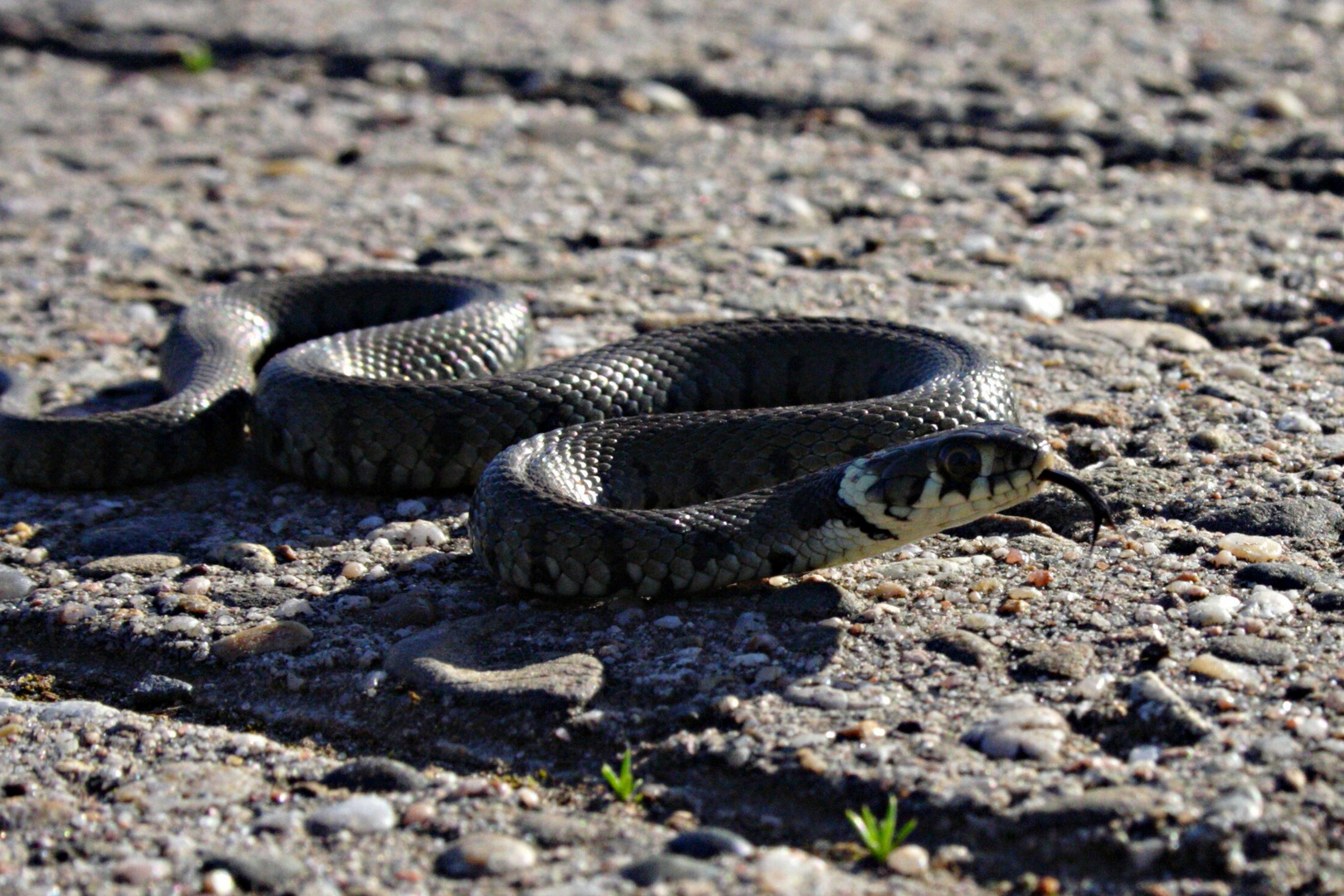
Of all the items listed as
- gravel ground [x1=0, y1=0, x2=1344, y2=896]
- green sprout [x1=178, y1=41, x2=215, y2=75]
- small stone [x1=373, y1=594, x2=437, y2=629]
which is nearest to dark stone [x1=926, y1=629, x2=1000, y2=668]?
gravel ground [x1=0, y1=0, x2=1344, y2=896]

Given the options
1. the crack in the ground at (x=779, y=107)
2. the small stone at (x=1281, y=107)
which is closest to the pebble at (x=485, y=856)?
the crack in the ground at (x=779, y=107)

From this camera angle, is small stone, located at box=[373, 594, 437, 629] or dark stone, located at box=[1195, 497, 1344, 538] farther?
dark stone, located at box=[1195, 497, 1344, 538]

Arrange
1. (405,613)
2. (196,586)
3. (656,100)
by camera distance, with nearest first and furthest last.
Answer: (405,613) → (196,586) → (656,100)

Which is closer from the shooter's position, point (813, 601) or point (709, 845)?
point (709, 845)

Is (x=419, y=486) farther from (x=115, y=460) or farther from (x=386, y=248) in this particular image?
(x=386, y=248)

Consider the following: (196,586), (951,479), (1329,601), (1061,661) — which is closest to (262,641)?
(196,586)

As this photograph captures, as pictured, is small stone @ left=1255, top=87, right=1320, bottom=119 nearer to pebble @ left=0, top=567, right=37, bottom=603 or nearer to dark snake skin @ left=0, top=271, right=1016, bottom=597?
dark snake skin @ left=0, top=271, right=1016, bottom=597

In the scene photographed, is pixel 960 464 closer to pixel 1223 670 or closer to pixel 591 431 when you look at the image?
pixel 1223 670
